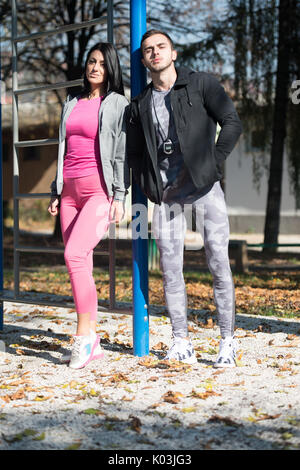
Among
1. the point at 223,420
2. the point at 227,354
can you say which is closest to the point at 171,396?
the point at 223,420

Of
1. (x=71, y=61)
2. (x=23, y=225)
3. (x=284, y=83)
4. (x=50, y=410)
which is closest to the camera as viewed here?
(x=50, y=410)

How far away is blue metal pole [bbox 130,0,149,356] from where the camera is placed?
4.37 metres

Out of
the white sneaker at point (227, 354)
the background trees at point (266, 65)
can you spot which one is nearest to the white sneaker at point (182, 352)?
the white sneaker at point (227, 354)

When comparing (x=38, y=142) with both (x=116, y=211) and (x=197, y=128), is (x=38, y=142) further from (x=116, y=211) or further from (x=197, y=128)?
(x=197, y=128)

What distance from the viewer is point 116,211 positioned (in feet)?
14.0

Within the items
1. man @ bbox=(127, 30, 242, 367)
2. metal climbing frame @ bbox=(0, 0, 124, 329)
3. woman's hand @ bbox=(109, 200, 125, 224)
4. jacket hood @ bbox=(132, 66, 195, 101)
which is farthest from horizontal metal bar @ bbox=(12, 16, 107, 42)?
woman's hand @ bbox=(109, 200, 125, 224)

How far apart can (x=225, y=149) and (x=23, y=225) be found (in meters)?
24.2

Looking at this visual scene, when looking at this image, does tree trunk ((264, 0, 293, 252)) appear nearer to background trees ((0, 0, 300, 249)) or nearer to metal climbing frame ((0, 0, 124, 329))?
background trees ((0, 0, 300, 249))

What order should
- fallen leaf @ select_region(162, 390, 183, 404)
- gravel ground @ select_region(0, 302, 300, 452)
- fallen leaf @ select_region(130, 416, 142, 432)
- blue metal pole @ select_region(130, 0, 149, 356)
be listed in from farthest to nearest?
blue metal pole @ select_region(130, 0, 149, 356), fallen leaf @ select_region(162, 390, 183, 404), fallen leaf @ select_region(130, 416, 142, 432), gravel ground @ select_region(0, 302, 300, 452)

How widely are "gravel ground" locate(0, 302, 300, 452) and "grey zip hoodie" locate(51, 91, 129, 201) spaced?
111 cm

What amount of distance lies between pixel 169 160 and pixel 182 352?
119cm

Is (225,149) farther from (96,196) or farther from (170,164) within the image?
(96,196)
